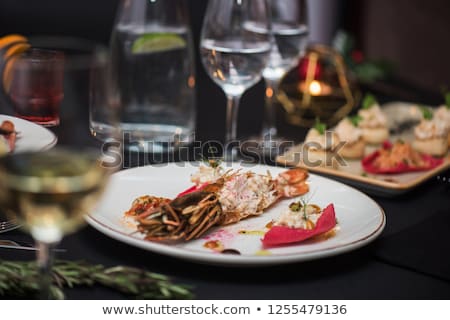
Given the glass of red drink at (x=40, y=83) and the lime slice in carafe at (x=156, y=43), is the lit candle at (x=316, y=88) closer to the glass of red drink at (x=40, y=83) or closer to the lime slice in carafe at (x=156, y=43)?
the lime slice in carafe at (x=156, y=43)

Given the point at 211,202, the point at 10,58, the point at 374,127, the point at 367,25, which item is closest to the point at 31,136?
the point at 10,58

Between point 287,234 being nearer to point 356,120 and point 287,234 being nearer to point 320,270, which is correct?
point 320,270

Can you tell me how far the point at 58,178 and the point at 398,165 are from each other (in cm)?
92

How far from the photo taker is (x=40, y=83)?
63 cm

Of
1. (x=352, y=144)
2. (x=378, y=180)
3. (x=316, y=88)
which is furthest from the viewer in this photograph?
(x=316, y=88)

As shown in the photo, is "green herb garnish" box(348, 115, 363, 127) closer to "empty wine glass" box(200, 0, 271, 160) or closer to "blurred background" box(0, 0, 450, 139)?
"empty wine glass" box(200, 0, 271, 160)

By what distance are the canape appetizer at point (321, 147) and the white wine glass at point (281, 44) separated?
0.48ft

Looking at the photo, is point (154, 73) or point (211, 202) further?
point (154, 73)

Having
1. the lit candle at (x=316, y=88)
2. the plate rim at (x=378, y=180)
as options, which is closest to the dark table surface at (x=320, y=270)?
the plate rim at (x=378, y=180)

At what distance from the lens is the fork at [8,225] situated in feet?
3.42

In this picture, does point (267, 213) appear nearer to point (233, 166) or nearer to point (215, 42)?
point (233, 166)

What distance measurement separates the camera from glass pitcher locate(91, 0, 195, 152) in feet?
4.99

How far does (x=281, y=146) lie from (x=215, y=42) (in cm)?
33
